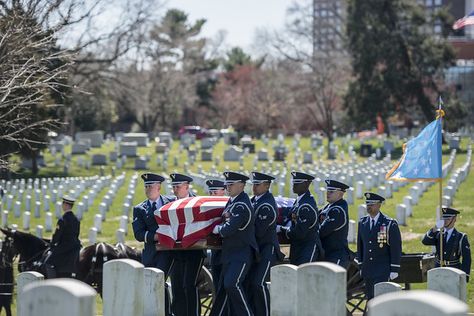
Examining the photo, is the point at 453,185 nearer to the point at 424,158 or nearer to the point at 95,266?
the point at 95,266

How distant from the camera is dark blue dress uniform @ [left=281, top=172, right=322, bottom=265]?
1099 centimetres

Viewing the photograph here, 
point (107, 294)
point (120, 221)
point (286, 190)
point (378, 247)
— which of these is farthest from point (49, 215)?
point (107, 294)

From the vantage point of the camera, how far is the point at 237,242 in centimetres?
1030

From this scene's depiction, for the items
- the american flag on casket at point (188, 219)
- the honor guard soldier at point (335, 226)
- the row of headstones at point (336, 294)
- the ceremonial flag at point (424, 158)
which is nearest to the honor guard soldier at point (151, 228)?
the american flag on casket at point (188, 219)

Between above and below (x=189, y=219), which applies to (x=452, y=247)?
below

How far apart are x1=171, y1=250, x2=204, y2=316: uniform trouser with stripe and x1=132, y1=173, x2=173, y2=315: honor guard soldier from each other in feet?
0.35

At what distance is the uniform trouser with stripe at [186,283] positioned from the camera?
1139 cm

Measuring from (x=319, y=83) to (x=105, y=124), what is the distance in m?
19.4

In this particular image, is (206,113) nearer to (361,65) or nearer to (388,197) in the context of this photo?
(361,65)

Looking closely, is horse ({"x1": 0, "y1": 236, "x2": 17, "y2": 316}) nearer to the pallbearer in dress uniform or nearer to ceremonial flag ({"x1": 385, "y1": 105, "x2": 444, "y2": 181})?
the pallbearer in dress uniform

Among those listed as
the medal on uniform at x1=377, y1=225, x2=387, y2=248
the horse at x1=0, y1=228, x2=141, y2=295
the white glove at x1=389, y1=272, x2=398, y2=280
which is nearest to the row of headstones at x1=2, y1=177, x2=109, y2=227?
the horse at x1=0, y1=228, x2=141, y2=295

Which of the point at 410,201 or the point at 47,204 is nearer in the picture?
the point at 410,201

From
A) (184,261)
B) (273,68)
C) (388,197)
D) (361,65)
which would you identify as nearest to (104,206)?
(388,197)

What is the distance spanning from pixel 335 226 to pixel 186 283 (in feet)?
5.83
